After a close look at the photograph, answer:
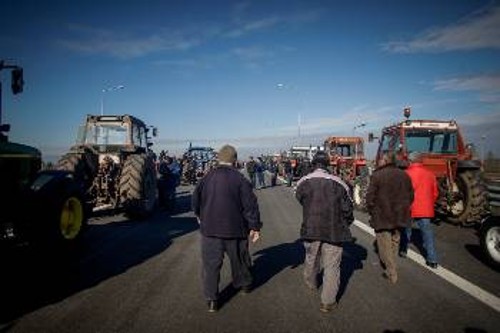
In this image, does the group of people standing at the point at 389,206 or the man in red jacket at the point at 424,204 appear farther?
the man in red jacket at the point at 424,204

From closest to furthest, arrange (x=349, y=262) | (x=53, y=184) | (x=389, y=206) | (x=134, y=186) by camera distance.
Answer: (x=389, y=206) → (x=349, y=262) → (x=53, y=184) → (x=134, y=186)

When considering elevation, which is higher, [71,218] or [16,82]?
[16,82]

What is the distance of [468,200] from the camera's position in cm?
1207

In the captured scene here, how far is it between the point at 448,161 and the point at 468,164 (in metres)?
0.50

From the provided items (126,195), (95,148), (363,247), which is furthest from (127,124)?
(363,247)

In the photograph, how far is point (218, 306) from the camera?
613cm

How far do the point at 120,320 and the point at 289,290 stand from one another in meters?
2.29

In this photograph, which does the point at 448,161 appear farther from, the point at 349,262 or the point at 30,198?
the point at 30,198

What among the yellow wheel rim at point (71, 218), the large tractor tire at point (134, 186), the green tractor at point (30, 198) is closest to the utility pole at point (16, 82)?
the green tractor at point (30, 198)

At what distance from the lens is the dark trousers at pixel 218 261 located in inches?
235

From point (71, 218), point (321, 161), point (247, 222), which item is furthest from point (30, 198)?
point (321, 161)

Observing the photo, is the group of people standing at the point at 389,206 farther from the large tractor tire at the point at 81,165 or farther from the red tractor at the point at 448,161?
the large tractor tire at the point at 81,165

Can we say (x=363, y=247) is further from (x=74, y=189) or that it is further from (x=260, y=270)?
(x=74, y=189)

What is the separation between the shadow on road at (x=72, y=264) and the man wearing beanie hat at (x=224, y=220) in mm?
2011
